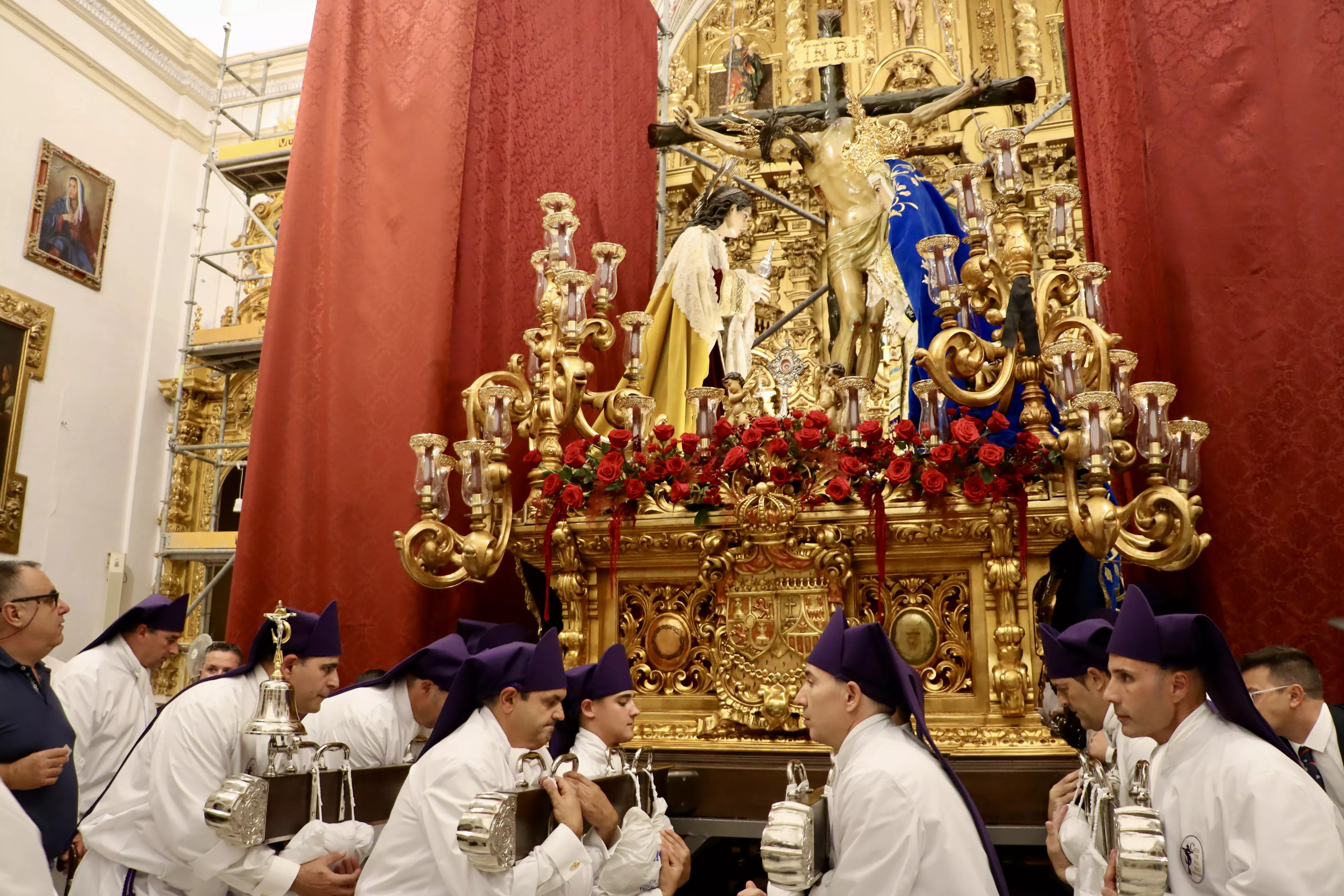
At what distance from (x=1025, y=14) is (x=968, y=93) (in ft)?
13.2

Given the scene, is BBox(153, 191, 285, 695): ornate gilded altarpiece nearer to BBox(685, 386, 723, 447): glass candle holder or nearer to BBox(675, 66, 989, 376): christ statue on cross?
BBox(675, 66, 989, 376): christ statue on cross

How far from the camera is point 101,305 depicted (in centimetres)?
1112

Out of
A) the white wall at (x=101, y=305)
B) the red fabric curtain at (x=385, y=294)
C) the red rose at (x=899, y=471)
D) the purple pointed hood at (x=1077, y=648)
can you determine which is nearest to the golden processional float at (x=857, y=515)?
the red rose at (x=899, y=471)

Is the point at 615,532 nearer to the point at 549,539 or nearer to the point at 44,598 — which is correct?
the point at 549,539

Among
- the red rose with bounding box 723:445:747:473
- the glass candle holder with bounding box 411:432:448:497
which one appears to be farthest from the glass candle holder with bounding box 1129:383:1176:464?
the glass candle holder with bounding box 411:432:448:497

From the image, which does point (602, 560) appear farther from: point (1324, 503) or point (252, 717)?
point (1324, 503)

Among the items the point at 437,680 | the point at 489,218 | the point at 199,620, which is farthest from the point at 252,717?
the point at 199,620

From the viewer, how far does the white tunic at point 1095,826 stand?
2828 millimetres

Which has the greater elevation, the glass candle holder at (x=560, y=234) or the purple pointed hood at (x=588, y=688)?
the glass candle holder at (x=560, y=234)

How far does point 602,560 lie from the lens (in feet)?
17.1

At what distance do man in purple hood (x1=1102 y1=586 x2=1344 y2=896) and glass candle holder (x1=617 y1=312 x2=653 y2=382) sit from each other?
327 centimetres

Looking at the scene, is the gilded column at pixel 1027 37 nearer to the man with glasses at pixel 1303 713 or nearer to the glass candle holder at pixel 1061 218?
the glass candle holder at pixel 1061 218

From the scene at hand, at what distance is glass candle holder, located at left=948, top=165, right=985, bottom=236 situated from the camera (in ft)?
16.3

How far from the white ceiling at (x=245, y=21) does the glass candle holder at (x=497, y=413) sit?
8739 millimetres
